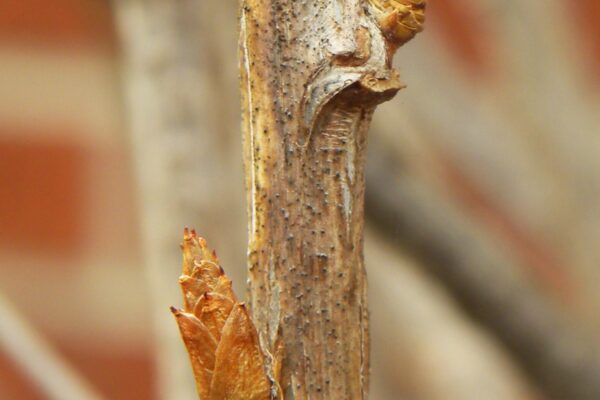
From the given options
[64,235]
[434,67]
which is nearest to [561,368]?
[434,67]

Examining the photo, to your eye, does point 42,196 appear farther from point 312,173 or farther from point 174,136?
point 312,173

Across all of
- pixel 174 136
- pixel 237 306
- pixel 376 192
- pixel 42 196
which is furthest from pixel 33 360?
pixel 42 196

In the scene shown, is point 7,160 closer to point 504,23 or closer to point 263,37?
point 504,23

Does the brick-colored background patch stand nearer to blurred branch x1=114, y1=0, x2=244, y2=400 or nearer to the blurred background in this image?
the blurred background

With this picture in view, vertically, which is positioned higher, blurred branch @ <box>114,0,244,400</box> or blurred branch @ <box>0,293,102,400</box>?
blurred branch @ <box>114,0,244,400</box>

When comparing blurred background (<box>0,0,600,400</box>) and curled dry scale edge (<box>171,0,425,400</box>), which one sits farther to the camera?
blurred background (<box>0,0,600,400</box>)

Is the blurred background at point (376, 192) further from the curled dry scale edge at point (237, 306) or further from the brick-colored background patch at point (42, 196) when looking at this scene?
the curled dry scale edge at point (237, 306)

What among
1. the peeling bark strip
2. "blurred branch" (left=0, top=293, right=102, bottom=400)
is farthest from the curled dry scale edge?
"blurred branch" (left=0, top=293, right=102, bottom=400)
